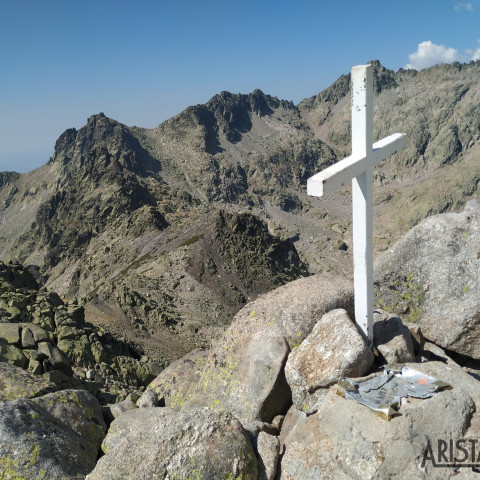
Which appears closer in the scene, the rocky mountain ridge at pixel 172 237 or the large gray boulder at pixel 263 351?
the large gray boulder at pixel 263 351

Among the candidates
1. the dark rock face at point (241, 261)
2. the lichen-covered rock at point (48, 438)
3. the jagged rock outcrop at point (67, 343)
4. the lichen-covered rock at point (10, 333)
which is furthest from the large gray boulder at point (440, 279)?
the dark rock face at point (241, 261)

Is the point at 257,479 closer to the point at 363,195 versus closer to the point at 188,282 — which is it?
the point at 363,195

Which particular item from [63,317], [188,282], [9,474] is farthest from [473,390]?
[188,282]

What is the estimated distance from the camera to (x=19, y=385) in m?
9.24

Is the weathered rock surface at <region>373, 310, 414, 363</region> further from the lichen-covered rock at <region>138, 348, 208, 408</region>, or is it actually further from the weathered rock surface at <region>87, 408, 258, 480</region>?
the lichen-covered rock at <region>138, 348, 208, 408</region>

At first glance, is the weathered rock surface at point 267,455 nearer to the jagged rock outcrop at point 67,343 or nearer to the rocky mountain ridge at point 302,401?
the rocky mountain ridge at point 302,401

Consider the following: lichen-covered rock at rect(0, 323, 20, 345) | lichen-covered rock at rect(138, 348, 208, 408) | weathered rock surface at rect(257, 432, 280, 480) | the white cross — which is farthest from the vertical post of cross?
lichen-covered rock at rect(0, 323, 20, 345)

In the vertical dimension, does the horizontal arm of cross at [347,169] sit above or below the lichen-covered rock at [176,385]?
above

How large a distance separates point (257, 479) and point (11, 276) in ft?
132

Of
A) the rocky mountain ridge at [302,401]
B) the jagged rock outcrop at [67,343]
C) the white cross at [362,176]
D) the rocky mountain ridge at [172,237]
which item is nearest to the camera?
the rocky mountain ridge at [302,401]

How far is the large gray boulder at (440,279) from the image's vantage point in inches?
440

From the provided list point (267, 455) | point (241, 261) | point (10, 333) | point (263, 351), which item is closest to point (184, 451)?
point (267, 455)

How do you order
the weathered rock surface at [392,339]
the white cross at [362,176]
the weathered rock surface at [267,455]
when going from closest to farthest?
the weathered rock surface at [267,455] → the white cross at [362,176] → the weathered rock surface at [392,339]

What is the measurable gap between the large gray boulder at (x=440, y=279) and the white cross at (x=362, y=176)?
3.26 m
